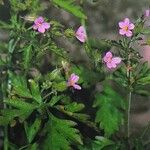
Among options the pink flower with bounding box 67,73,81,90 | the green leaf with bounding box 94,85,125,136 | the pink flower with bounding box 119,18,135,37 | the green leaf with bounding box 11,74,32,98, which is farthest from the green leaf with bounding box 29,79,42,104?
the pink flower with bounding box 119,18,135,37

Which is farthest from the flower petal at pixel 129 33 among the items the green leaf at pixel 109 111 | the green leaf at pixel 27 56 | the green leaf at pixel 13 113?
the green leaf at pixel 13 113

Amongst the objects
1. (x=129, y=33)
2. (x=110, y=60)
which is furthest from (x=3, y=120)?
(x=129, y=33)

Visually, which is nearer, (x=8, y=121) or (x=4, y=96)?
(x=8, y=121)

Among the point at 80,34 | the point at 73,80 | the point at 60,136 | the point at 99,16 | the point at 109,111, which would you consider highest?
the point at 99,16

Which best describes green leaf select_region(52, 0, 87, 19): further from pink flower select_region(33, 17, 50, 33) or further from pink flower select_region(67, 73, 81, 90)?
pink flower select_region(67, 73, 81, 90)

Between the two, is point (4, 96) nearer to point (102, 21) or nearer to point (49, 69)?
point (49, 69)

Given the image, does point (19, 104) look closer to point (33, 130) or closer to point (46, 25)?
point (33, 130)

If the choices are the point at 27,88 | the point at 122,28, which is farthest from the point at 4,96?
the point at 122,28

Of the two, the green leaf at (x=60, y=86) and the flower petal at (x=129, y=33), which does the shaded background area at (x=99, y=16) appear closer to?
the flower petal at (x=129, y=33)
